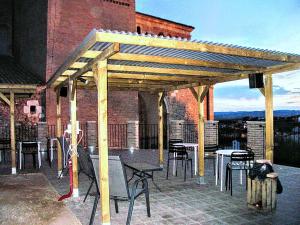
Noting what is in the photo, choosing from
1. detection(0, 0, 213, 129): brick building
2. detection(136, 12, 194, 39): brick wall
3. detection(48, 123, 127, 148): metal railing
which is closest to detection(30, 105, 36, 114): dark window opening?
detection(0, 0, 213, 129): brick building

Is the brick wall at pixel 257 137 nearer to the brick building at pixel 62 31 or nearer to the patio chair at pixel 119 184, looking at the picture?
the patio chair at pixel 119 184

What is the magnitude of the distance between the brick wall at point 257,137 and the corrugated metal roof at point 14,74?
34.4 feet

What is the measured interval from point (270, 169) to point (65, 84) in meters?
5.51

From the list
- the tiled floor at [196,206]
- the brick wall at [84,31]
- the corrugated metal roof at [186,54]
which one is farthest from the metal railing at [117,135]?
the corrugated metal roof at [186,54]

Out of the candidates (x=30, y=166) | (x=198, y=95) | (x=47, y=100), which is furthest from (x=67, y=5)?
(x=198, y=95)

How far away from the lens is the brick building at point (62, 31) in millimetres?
15727

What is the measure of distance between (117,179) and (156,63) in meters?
2.63

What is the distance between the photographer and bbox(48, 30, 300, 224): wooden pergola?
449 cm

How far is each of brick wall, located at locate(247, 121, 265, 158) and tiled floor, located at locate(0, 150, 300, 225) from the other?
312cm

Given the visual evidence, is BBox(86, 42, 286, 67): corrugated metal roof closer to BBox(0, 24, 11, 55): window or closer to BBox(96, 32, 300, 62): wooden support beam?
BBox(96, 32, 300, 62): wooden support beam

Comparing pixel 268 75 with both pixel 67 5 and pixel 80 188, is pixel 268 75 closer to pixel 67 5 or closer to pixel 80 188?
pixel 80 188

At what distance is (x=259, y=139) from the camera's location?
11000 mm

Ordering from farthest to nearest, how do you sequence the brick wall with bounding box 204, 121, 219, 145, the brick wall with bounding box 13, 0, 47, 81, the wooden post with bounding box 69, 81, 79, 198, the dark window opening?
1. the brick wall with bounding box 13, 0, 47, 81
2. the dark window opening
3. the brick wall with bounding box 204, 121, 219, 145
4. the wooden post with bounding box 69, 81, 79, 198

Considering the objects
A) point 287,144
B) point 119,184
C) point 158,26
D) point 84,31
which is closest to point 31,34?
point 84,31
